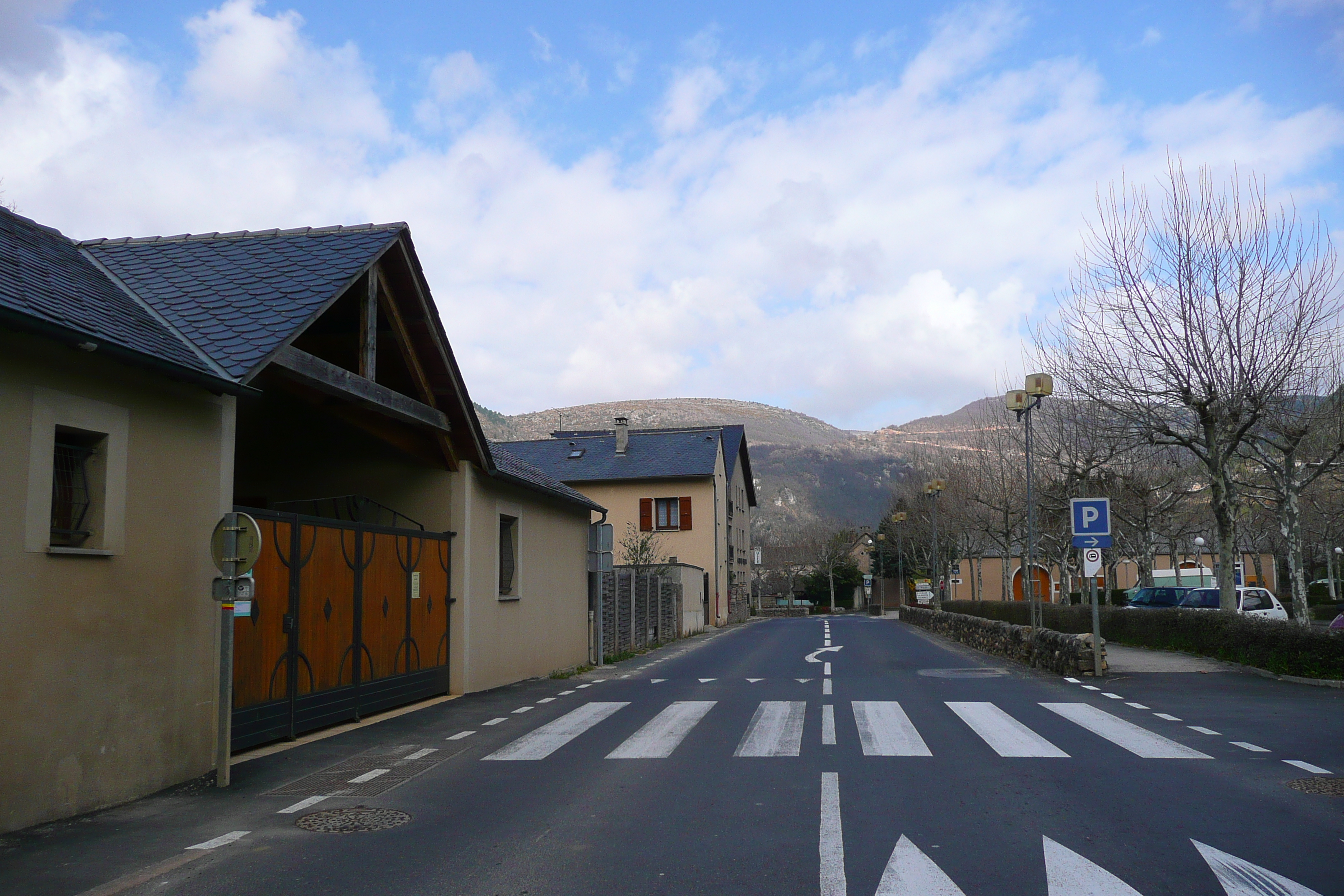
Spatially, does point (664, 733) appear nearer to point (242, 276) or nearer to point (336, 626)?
point (336, 626)

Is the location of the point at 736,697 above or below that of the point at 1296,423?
below

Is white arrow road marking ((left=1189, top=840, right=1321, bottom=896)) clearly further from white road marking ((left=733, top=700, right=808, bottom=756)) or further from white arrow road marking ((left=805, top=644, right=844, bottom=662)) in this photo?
white arrow road marking ((left=805, top=644, right=844, bottom=662))

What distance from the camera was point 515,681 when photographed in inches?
655

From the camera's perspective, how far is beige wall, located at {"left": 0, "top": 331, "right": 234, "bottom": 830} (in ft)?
21.6

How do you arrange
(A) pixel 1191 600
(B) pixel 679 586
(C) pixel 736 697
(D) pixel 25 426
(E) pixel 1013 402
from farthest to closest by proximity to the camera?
(B) pixel 679 586
(A) pixel 1191 600
(E) pixel 1013 402
(C) pixel 736 697
(D) pixel 25 426

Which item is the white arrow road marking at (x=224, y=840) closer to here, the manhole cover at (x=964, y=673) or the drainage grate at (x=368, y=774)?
the drainage grate at (x=368, y=774)

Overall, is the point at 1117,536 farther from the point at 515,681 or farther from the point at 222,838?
the point at 222,838

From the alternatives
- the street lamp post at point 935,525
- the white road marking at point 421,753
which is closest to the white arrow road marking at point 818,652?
the white road marking at point 421,753

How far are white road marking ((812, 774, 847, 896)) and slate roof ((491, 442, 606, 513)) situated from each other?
8846 millimetres

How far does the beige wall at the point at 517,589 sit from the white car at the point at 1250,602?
16207 mm

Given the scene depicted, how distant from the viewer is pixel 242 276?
10836mm

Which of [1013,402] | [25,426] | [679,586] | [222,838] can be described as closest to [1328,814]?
[222,838]

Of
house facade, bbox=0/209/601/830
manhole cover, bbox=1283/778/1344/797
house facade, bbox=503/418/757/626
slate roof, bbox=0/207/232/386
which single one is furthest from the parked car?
slate roof, bbox=0/207/232/386

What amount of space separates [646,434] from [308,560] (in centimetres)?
4236
